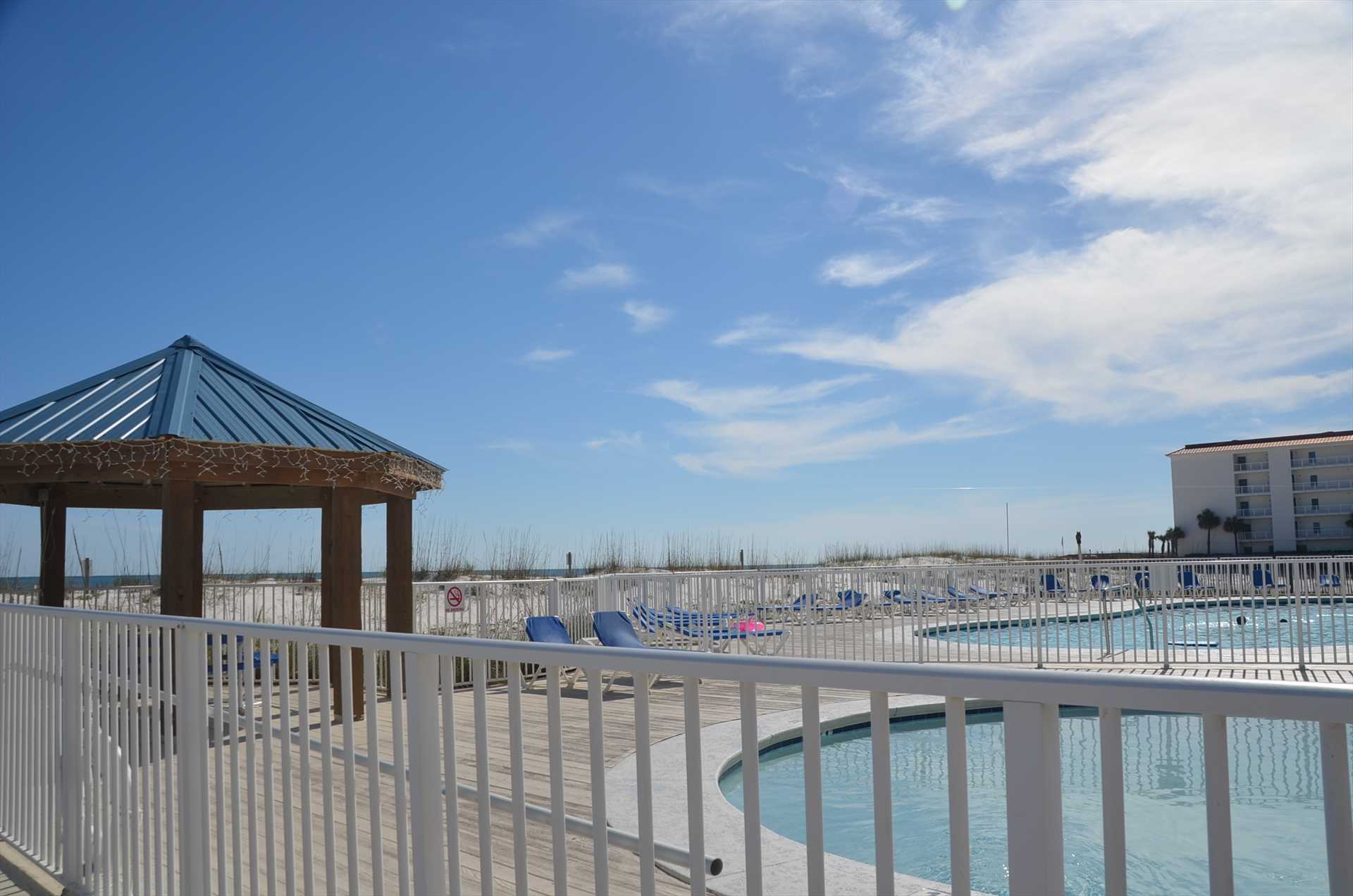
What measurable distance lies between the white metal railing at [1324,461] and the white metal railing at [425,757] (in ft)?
224

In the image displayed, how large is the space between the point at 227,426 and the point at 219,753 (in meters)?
4.90

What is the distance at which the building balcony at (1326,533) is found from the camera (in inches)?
2267

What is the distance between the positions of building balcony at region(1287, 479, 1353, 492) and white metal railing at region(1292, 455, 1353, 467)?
3.64ft

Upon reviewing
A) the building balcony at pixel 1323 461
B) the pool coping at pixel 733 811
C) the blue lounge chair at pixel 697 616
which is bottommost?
the pool coping at pixel 733 811

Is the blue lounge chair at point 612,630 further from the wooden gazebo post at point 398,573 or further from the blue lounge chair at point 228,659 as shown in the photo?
the blue lounge chair at point 228,659

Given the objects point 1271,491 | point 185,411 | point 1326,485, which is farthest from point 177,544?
point 1326,485

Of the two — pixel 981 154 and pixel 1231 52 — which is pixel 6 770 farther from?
pixel 981 154

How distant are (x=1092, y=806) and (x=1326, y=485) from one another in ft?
217

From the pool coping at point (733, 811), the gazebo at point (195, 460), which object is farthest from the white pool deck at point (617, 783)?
the gazebo at point (195, 460)

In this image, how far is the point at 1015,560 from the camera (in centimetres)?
3856

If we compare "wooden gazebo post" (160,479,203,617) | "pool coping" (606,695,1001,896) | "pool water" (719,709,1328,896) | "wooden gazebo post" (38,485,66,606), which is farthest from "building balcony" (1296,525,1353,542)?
"wooden gazebo post" (38,485,66,606)

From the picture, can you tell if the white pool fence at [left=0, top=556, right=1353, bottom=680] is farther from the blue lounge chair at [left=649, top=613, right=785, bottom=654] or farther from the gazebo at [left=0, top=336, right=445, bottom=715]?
the gazebo at [left=0, top=336, right=445, bottom=715]

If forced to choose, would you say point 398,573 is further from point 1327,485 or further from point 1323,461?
point 1327,485

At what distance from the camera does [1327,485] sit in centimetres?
5875
